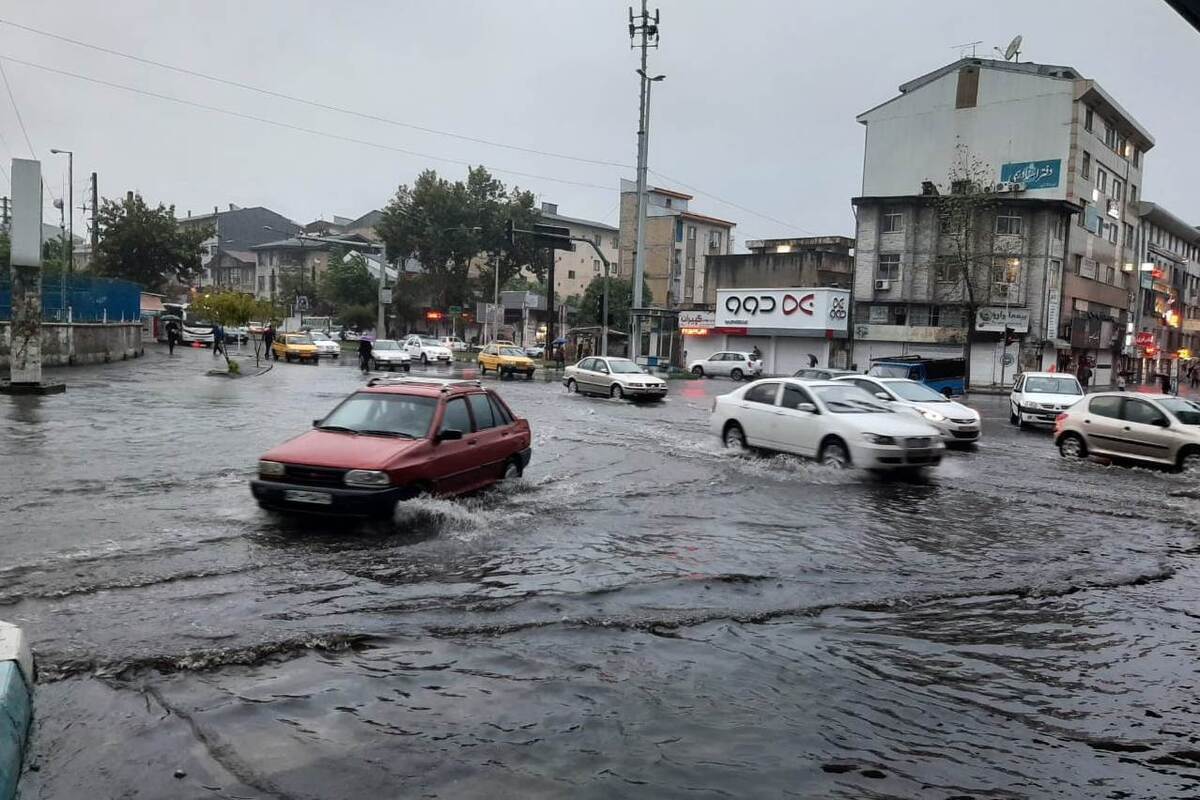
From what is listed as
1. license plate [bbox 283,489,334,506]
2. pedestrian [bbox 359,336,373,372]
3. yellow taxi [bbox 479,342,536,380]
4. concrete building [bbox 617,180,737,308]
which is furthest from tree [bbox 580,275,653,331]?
license plate [bbox 283,489,334,506]

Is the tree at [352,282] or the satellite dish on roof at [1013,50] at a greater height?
the satellite dish on roof at [1013,50]

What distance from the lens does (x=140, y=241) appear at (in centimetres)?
6022

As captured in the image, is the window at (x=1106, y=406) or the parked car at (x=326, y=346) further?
the parked car at (x=326, y=346)

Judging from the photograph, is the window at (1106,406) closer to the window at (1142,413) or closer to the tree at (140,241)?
the window at (1142,413)

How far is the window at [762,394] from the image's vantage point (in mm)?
15352

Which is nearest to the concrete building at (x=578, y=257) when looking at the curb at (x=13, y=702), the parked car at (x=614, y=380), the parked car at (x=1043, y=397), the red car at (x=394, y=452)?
the parked car at (x=614, y=380)

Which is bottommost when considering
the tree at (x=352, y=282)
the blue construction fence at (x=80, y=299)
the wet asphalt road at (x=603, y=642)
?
the wet asphalt road at (x=603, y=642)

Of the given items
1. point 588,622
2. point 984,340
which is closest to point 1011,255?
point 984,340

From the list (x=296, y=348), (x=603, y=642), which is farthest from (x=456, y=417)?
(x=296, y=348)

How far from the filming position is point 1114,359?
58750 mm

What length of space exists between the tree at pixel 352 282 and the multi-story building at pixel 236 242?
28.5 meters

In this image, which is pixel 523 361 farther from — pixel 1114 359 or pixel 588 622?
pixel 1114 359

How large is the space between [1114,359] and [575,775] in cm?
6433

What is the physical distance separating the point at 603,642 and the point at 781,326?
1817 inches
